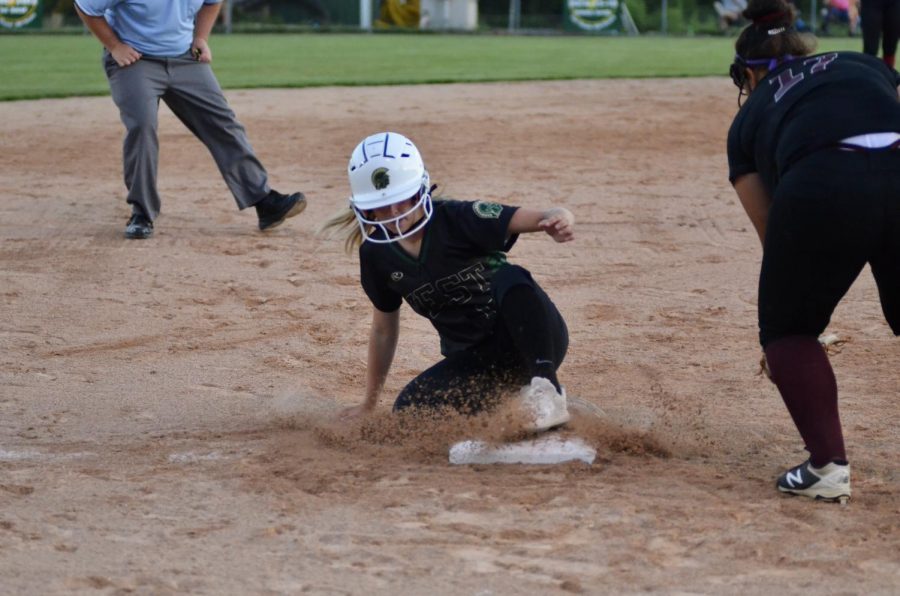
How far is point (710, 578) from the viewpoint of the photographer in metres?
3.17

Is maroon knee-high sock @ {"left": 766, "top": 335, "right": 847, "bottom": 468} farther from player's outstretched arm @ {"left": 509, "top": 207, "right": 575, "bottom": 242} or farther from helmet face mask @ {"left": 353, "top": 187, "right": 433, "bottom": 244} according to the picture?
helmet face mask @ {"left": 353, "top": 187, "right": 433, "bottom": 244}

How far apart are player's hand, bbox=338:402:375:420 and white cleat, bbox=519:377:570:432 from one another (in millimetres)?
647

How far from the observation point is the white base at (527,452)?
13.5 ft

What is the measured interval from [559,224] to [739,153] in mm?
591

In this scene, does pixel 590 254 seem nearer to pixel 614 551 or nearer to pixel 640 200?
pixel 640 200

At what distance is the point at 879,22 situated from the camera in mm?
12586

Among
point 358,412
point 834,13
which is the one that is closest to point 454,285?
point 358,412

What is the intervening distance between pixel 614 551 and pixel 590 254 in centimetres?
414

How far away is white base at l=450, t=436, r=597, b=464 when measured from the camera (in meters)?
4.11

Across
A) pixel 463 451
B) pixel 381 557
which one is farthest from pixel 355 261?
pixel 381 557

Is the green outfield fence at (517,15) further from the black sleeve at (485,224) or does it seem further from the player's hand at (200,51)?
the black sleeve at (485,224)

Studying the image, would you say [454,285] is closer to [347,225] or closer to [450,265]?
[450,265]

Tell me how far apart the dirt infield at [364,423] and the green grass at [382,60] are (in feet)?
21.6

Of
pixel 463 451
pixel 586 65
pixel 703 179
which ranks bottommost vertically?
pixel 586 65
